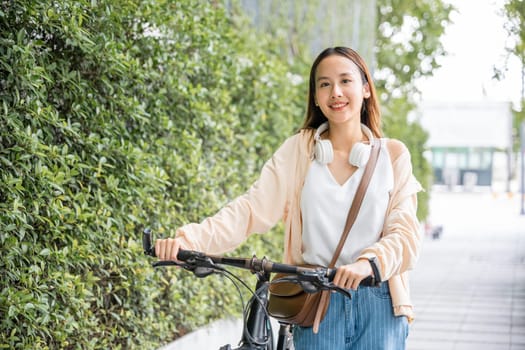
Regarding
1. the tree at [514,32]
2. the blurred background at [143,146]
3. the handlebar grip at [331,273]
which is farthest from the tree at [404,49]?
the handlebar grip at [331,273]

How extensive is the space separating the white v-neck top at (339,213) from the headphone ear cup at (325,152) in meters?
0.05

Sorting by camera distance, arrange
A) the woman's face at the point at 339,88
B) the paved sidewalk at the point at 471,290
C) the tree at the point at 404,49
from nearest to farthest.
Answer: the woman's face at the point at 339,88 < the paved sidewalk at the point at 471,290 < the tree at the point at 404,49

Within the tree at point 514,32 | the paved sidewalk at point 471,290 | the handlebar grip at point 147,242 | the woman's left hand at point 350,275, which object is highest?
the tree at point 514,32

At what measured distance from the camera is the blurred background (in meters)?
3.11

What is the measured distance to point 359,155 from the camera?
221cm

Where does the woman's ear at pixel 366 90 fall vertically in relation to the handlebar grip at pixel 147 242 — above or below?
above

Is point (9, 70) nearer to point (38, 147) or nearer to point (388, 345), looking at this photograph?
point (38, 147)

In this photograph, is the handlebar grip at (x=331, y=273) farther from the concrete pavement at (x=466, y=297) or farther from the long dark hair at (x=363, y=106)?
the concrete pavement at (x=466, y=297)

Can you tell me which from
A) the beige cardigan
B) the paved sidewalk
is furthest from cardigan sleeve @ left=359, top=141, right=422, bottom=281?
the paved sidewalk

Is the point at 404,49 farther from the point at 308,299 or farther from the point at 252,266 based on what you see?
the point at 252,266

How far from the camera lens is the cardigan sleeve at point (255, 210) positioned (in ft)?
7.24

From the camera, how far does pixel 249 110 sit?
5484 mm

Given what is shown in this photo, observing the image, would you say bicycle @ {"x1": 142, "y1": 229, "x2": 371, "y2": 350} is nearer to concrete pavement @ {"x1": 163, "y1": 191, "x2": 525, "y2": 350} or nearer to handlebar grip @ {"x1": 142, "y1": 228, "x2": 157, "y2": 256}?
handlebar grip @ {"x1": 142, "y1": 228, "x2": 157, "y2": 256}

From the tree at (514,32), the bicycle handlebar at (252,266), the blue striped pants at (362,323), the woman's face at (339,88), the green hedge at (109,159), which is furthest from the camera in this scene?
the tree at (514,32)
